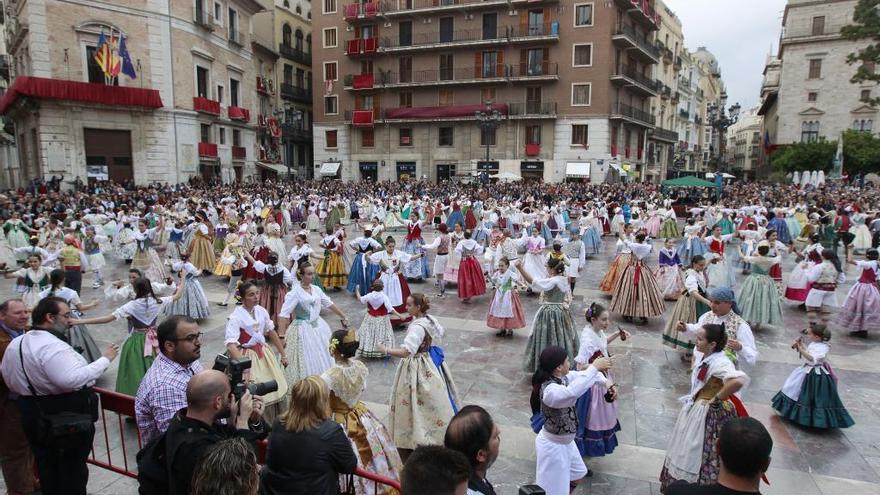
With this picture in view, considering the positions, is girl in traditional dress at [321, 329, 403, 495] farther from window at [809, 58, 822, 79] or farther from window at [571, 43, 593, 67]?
window at [809, 58, 822, 79]

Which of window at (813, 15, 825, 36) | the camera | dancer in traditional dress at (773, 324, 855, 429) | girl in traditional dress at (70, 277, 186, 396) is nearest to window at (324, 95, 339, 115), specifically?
girl in traditional dress at (70, 277, 186, 396)

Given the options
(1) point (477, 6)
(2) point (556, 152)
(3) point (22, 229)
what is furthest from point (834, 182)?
(3) point (22, 229)

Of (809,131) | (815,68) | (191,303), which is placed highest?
(815,68)

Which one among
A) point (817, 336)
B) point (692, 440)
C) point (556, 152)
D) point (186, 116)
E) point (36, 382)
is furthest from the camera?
point (556, 152)

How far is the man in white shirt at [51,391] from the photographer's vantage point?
12.0ft

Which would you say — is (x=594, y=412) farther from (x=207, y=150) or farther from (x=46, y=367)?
(x=207, y=150)

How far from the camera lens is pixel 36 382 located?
12.0 ft

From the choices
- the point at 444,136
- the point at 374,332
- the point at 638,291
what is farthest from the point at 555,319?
the point at 444,136

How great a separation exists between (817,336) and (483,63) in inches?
1500

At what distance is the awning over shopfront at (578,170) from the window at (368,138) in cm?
1630

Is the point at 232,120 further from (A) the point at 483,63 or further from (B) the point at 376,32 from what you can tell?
(A) the point at 483,63

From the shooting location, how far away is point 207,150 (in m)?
34.7

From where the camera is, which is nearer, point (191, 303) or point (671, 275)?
point (191, 303)

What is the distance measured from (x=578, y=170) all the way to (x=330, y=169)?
67.2ft
